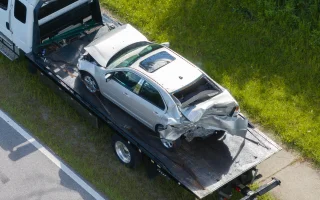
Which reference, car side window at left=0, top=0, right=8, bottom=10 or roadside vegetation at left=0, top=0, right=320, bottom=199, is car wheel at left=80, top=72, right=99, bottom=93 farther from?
car side window at left=0, top=0, right=8, bottom=10

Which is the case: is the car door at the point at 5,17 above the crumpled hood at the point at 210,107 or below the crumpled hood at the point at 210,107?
below

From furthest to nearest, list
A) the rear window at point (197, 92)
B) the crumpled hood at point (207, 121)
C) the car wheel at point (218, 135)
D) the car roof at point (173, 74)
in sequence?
the car wheel at point (218, 135)
the car roof at point (173, 74)
the rear window at point (197, 92)
the crumpled hood at point (207, 121)

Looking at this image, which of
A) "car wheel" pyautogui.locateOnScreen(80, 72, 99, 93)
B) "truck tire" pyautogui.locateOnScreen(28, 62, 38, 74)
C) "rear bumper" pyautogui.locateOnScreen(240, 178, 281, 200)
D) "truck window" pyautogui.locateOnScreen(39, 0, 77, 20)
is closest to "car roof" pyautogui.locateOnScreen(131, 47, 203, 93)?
"car wheel" pyautogui.locateOnScreen(80, 72, 99, 93)

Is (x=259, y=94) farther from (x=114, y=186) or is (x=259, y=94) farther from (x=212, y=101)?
(x=114, y=186)

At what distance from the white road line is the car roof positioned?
8.83ft

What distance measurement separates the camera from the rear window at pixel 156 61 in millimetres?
12586

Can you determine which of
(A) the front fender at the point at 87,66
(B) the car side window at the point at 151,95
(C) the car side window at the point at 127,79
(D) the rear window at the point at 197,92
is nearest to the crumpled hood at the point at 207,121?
(D) the rear window at the point at 197,92

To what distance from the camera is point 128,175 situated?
42.4 ft

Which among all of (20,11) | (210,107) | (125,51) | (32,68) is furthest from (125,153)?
(20,11)

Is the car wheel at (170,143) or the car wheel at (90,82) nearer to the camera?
the car wheel at (170,143)

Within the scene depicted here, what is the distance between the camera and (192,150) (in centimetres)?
1230

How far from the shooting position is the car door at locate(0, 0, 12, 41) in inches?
575

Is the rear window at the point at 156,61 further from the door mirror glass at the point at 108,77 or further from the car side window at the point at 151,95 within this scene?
the door mirror glass at the point at 108,77

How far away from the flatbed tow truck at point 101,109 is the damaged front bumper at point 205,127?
0.33 m
